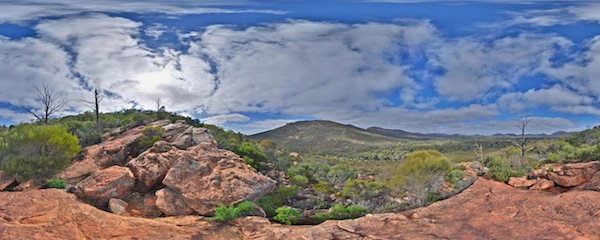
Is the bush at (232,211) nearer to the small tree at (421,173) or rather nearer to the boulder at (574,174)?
the small tree at (421,173)

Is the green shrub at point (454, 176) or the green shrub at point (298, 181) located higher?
the green shrub at point (454, 176)

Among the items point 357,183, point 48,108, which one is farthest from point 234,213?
point 48,108

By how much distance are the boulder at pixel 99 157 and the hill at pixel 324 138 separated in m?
54.9

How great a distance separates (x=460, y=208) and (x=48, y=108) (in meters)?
33.0

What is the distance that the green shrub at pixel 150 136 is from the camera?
27.1 metres

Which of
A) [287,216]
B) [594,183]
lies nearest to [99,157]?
[287,216]

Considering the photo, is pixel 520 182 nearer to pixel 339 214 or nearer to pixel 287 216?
pixel 339 214

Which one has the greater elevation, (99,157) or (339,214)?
(99,157)

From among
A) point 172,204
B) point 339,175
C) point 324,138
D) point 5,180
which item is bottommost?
point 324,138

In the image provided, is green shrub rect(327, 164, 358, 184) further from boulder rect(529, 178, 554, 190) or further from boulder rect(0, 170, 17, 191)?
boulder rect(0, 170, 17, 191)

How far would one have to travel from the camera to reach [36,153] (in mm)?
22156

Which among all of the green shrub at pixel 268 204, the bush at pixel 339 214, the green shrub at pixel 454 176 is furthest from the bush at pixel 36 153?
the green shrub at pixel 454 176

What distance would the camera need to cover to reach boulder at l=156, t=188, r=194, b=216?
17969 millimetres

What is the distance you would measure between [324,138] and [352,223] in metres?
79.9
